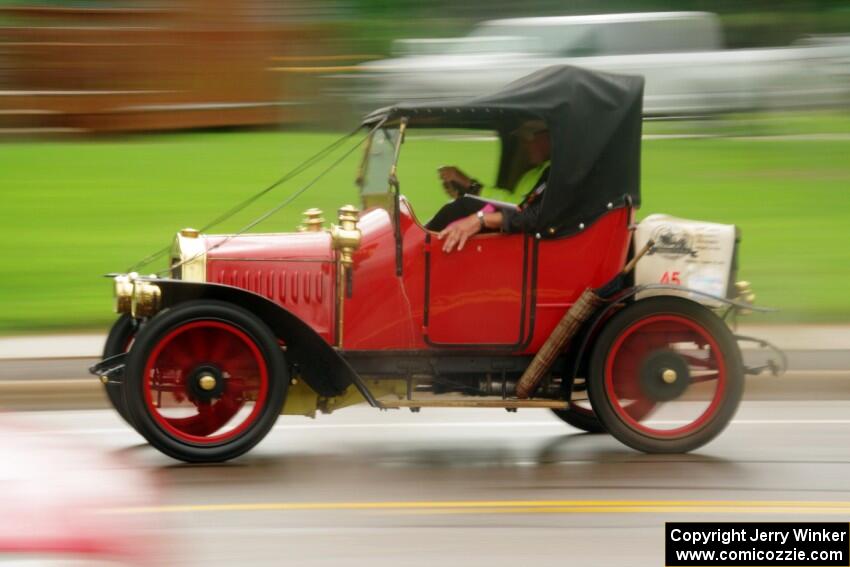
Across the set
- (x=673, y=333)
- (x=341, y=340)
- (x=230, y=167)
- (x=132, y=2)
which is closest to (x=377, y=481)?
(x=341, y=340)

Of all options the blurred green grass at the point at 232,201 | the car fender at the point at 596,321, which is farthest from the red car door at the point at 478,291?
the blurred green grass at the point at 232,201

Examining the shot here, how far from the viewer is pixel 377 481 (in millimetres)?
6547

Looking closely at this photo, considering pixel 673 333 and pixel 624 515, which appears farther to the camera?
pixel 673 333

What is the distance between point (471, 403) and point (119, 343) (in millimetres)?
1868

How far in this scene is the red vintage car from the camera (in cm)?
666

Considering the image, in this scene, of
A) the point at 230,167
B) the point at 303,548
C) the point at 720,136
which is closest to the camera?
the point at 303,548

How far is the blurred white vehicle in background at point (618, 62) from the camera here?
594 inches

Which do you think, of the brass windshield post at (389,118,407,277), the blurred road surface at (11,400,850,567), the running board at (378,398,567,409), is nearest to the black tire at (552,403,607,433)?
the blurred road surface at (11,400,850,567)

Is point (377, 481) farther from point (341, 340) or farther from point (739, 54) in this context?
point (739, 54)

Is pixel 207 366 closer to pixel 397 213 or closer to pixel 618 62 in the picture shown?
pixel 397 213

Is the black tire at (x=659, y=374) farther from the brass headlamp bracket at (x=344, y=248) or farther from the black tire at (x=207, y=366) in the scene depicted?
the black tire at (x=207, y=366)

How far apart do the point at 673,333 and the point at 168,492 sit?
8.61 ft

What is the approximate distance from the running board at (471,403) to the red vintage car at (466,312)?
11 millimetres

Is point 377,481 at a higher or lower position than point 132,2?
lower
